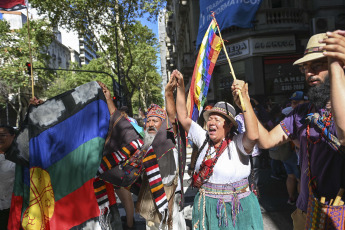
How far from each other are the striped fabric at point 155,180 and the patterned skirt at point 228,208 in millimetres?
755

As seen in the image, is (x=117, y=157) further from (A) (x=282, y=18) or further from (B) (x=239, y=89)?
(A) (x=282, y=18)

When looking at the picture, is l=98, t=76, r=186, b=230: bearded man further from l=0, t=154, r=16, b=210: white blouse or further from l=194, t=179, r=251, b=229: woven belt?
l=0, t=154, r=16, b=210: white blouse

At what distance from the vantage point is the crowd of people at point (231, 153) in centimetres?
187

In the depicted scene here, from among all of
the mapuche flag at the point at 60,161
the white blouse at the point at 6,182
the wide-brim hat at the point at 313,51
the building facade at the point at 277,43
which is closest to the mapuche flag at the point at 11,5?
the mapuche flag at the point at 60,161

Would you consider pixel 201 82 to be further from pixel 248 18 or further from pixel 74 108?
pixel 248 18

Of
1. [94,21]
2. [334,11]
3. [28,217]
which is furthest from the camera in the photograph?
[94,21]

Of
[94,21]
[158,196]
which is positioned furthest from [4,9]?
[94,21]

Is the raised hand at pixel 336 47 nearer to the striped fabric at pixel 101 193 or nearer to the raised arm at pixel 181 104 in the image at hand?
the raised arm at pixel 181 104

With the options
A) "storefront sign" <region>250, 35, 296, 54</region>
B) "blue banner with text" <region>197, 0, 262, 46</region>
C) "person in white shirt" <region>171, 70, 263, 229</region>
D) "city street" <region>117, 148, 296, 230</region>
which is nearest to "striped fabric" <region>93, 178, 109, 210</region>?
"city street" <region>117, 148, 296, 230</region>

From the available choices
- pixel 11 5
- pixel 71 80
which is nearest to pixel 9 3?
pixel 11 5

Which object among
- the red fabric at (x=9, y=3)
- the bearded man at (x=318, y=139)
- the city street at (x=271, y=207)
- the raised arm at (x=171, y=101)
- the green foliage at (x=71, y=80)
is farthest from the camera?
the green foliage at (x=71, y=80)

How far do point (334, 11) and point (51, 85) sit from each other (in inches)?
1765

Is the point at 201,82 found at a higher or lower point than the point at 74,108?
higher

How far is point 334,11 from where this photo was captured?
12719 mm
